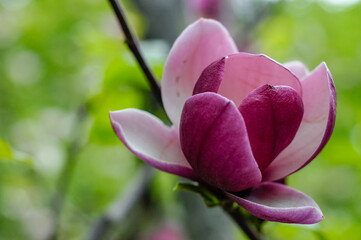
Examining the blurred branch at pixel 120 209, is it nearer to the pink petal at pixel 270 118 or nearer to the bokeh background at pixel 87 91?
the bokeh background at pixel 87 91

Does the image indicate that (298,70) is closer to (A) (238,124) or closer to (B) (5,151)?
(A) (238,124)

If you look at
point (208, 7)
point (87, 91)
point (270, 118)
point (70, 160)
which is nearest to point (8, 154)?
point (270, 118)

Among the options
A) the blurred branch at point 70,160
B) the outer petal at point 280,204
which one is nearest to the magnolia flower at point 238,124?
the outer petal at point 280,204

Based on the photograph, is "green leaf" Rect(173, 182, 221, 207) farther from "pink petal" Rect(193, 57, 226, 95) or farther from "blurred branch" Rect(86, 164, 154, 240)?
"blurred branch" Rect(86, 164, 154, 240)

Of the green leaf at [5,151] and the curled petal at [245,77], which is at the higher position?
the curled petal at [245,77]

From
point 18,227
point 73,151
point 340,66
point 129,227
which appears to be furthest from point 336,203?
point 73,151

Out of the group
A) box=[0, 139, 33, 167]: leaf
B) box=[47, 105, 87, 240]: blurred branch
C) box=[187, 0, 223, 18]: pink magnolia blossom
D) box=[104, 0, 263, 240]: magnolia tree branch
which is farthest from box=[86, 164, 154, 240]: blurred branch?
box=[187, 0, 223, 18]: pink magnolia blossom
